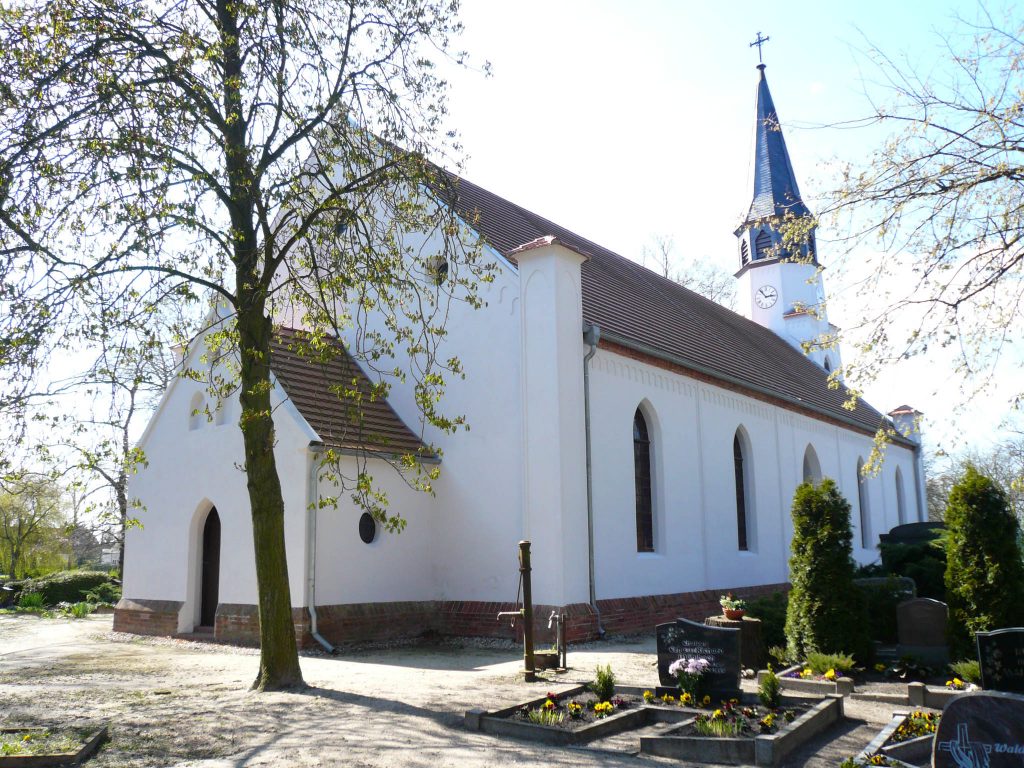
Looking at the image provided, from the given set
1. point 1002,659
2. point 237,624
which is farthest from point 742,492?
point 1002,659

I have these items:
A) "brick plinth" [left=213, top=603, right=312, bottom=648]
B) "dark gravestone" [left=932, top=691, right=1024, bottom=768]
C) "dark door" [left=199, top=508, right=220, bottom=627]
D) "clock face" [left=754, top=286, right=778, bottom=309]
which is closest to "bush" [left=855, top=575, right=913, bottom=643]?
"dark gravestone" [left=932, top=691, right=1024, bottom=768]

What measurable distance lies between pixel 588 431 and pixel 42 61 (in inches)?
392

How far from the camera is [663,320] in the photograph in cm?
2156

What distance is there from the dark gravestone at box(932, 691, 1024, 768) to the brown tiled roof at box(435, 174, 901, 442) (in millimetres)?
8517

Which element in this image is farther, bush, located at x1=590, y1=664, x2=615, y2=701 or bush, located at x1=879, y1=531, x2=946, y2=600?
bush, located at x1=879, y1=531, x2=946, y2=600

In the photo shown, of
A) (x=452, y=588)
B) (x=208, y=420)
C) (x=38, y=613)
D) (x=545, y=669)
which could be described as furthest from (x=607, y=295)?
(x=38, y=613)

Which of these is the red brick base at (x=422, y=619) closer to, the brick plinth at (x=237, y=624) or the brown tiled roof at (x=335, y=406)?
the brick plinth at (x=237, y=624)

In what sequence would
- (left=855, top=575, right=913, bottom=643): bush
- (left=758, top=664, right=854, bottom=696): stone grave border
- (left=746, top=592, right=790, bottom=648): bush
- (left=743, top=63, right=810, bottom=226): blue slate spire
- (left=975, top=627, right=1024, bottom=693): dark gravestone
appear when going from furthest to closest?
(left=743, top=63, right=810, bottom=226): blue slate spire → (left=746, top=592, right=790, bottom=648): bush → (left=855, top=575, right=913, bottom=643): bush → (left=758, top=664, right=854, bottom=696): stone grave border → (left=975, top=627, right=1024, bottom=693): dark gravestone

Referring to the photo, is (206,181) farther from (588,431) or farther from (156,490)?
(156,490)

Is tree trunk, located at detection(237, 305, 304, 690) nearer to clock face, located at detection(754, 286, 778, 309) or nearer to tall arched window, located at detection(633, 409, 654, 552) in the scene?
tall arched window, located at detection(633, 409, 654, 552)

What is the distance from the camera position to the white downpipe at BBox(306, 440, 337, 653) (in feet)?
45.0

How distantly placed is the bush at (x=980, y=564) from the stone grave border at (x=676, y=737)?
296 centimetres

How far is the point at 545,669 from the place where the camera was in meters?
11.3

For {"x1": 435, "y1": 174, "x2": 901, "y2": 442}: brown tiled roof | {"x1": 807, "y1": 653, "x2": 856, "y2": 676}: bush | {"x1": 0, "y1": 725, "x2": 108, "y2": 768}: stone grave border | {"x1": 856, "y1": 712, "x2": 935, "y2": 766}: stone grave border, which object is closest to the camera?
{"x1": 0, "y1": 725, "x2": 108, "y2": 768}: stone grave border
